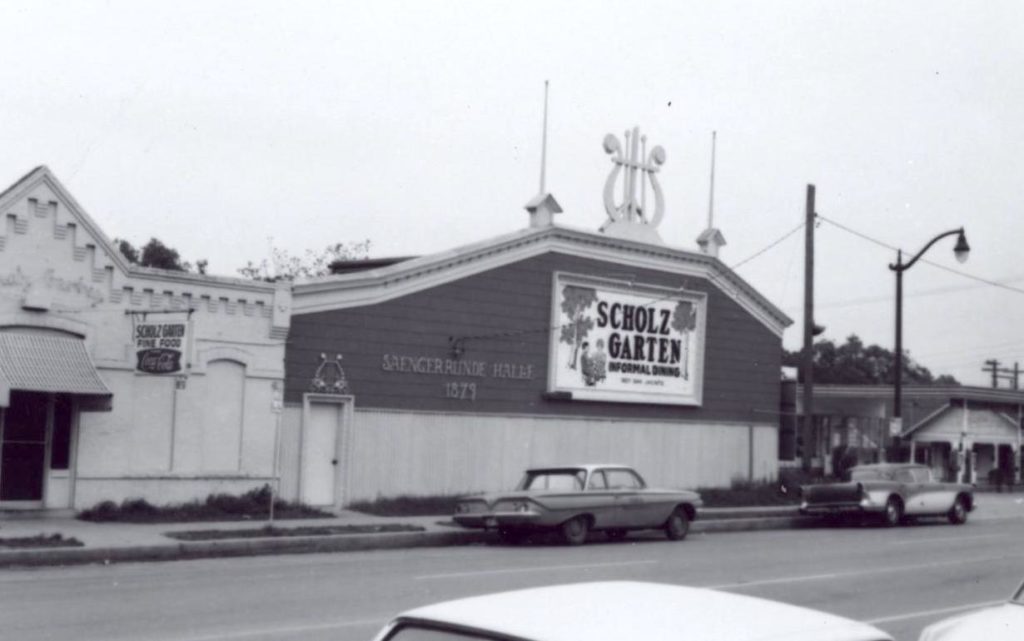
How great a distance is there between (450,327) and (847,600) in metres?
14.3

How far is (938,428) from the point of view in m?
Result: 50.7

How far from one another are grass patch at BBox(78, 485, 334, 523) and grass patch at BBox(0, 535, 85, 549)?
3445mm

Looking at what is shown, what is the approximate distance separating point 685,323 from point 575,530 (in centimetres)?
1221

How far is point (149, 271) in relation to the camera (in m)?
22.5

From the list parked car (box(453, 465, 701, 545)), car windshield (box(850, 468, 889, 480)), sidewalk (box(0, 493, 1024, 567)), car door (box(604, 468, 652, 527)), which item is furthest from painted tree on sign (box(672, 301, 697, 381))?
car door (box(604, 468, 652, 527))

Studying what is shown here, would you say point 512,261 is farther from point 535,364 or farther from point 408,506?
point 408,506

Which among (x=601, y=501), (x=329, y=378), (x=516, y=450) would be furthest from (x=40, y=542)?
(x=516, y=450)

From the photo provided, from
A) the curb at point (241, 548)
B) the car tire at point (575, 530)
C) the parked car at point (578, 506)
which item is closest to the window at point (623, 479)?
the parked car at point (578, 506)

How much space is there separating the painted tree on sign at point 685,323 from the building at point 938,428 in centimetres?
1472

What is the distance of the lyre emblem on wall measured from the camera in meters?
25.3

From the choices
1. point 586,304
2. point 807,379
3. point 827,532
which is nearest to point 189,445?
point 586,304

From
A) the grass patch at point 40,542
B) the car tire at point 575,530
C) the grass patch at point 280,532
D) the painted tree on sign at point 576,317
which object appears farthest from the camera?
the painted tree on sign at point 576,317

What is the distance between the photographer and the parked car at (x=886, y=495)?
94.2 ft

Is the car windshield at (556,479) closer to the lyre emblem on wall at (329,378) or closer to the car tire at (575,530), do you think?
the car tire at (575,530)
